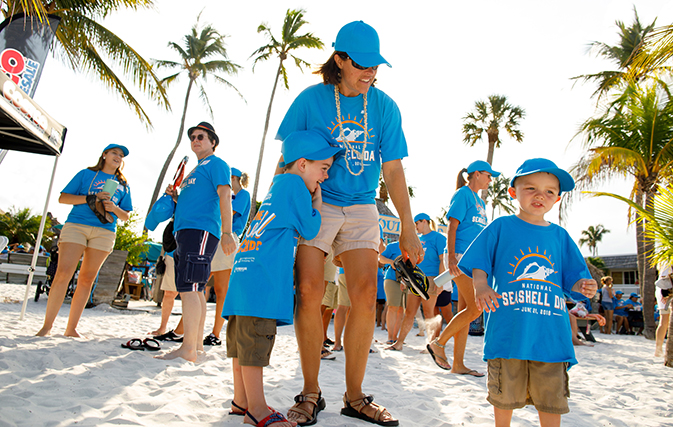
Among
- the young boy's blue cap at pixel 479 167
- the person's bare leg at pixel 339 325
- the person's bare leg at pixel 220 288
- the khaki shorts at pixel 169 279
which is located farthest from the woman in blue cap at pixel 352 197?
the khaki shorts at pixel 169 279

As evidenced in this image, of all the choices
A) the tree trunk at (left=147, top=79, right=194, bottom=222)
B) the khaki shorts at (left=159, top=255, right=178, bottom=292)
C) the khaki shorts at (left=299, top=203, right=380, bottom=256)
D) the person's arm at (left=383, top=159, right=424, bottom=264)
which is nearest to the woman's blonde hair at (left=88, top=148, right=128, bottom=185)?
the khaki shorts at (left=159, top=255, right=178, bottom=292)

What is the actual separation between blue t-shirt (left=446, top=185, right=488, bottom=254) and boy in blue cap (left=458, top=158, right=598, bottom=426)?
6.45ft

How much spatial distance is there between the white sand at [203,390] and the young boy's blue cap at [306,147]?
4.64 feet

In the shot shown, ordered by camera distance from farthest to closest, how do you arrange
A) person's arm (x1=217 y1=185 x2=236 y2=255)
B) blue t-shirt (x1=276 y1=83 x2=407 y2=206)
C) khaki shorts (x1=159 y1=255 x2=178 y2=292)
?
khaki shorts (x1=159 y1=255 x2=178 y2=292) < person's arm (x1=217 y1=185 x2=236 y2=255) < blue t-shirt (x1=276 y1=83 x2=407 y2=206)

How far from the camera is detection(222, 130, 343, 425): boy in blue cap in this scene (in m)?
1.98

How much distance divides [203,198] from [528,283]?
278cm

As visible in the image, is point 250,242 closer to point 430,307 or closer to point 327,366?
point 327,366

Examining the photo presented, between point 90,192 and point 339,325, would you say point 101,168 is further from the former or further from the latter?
point 339,325

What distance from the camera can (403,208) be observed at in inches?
103

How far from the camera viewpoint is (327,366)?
4.22 meters

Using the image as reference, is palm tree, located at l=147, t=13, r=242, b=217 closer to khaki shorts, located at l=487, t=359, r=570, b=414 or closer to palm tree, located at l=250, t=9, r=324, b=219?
palm tree, located at l=250, t=9, r=324, b=219

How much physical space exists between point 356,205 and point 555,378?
4.44 ft

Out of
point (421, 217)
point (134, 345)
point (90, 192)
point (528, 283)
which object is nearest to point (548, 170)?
point (528, 283)

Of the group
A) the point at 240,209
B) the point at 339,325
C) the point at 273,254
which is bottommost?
the point at 339,325
